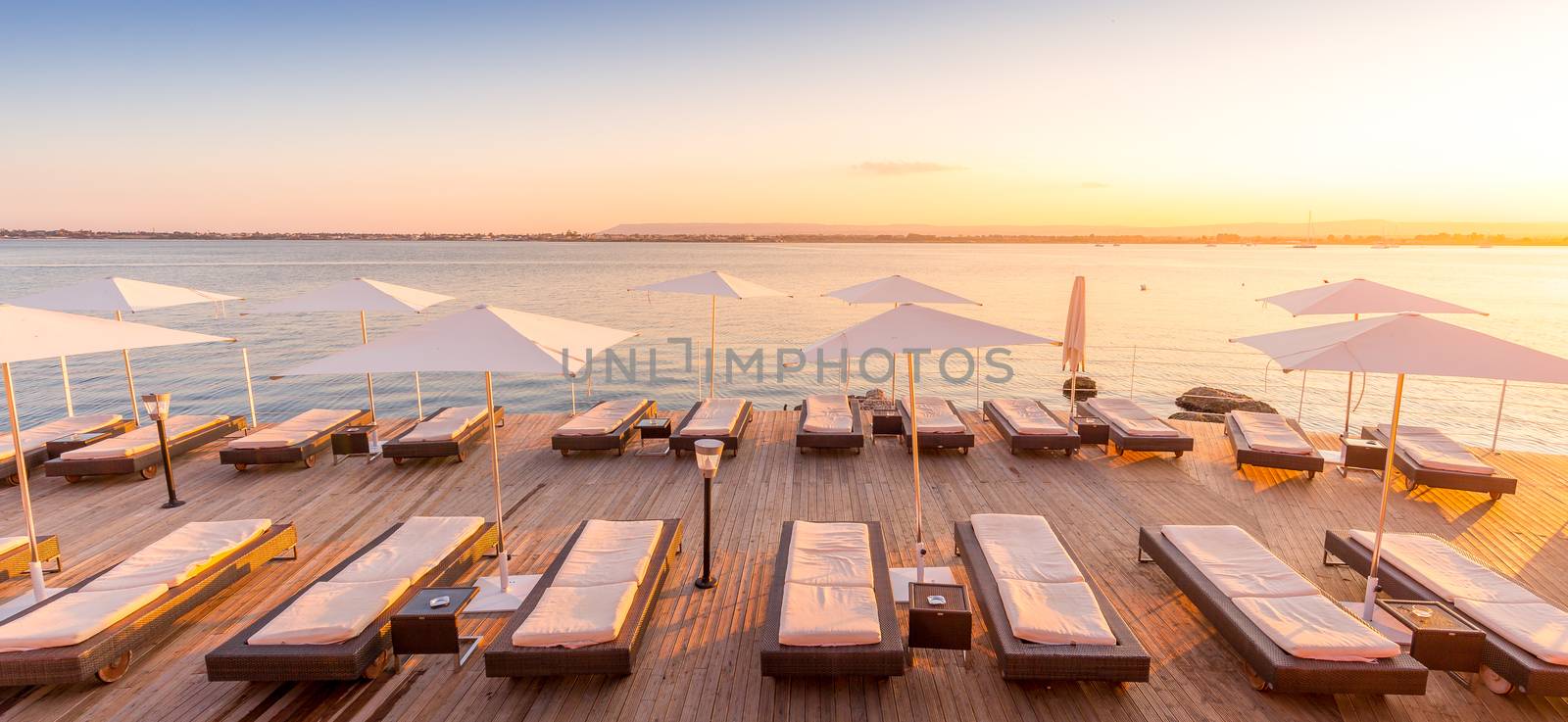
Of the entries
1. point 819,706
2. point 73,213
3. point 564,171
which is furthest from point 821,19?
point 73,213

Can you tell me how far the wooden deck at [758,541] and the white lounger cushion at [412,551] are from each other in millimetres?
558

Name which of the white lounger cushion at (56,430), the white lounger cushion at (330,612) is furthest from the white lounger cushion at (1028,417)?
the white lounger cushion at (56,430)

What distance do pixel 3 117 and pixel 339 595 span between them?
43.6 metres

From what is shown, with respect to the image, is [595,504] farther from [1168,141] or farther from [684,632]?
[1168,141]

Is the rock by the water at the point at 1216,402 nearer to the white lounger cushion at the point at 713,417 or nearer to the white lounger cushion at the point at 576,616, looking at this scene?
the white lounger cushion at the point at 713,417

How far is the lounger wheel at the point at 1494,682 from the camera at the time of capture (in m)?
3.58

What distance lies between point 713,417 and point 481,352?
16.1 feet

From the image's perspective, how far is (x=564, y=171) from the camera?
4375 cm

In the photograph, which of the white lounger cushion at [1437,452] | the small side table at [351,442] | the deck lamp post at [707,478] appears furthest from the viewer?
the small side table at [351,442]

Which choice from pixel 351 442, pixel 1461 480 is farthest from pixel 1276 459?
pixel 351 442

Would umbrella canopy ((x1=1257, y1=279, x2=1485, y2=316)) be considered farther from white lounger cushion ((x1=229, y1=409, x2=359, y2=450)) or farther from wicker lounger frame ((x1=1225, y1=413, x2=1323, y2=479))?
white lounger cushion ((x1=229, y1=409, x2=359, y2=450))

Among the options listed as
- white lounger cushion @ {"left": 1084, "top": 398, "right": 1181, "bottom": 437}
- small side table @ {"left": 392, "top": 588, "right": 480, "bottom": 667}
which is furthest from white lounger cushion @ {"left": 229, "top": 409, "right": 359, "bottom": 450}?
white lounger cushion @ {"left": 1084, "top": 398, "right": 1181, "bottom": 437}

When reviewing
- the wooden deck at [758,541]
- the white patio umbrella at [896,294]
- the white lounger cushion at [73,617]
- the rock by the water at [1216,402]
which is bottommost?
the rock by the water at [1216,402]

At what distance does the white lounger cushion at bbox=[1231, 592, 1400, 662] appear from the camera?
134 inches
